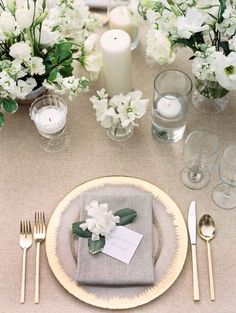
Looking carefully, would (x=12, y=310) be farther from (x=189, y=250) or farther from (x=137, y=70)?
(x=137, y=70)

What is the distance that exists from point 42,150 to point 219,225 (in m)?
0.47

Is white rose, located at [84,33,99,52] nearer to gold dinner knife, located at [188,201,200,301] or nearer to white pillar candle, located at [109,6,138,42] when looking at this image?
white pillar candle, located at [109,6,138,42]

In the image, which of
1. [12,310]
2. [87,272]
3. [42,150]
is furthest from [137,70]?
[12,310]

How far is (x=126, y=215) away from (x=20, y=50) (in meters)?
0.43

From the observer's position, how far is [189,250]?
1.07 metres

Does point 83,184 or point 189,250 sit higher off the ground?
point 83,184

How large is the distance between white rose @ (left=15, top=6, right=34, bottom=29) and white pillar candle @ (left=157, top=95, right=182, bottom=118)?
0.36 meters

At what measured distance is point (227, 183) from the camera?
43.5 inches

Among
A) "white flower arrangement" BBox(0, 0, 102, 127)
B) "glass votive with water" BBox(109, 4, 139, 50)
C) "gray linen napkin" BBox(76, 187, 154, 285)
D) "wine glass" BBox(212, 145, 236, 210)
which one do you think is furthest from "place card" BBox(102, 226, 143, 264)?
"glass votive with water" BBox(109, 4, 139, 50)

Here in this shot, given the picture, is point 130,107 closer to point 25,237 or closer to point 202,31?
point 202,31

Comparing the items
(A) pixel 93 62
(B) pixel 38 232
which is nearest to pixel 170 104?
(A) pixel 93 62

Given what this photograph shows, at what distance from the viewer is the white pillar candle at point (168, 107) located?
1.19 metres

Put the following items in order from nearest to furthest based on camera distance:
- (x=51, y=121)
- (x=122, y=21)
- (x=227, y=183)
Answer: (x=227, y=183), (x=51, y=121), (x=122, y=21)

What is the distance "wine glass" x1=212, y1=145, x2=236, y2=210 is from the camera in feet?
3.61
